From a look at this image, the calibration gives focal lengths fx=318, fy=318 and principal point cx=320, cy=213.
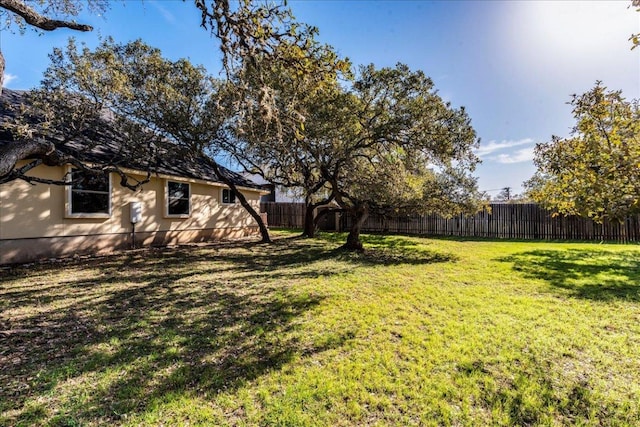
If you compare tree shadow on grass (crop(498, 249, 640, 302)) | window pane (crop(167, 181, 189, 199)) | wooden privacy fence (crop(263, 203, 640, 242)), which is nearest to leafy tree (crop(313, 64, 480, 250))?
tree shadow on grass (crop(498, 249, 640, 302))

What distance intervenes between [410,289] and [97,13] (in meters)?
7.24

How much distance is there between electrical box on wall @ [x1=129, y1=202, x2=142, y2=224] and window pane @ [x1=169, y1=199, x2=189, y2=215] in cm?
147

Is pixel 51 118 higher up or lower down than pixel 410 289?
higher up

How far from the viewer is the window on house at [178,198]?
1129cm

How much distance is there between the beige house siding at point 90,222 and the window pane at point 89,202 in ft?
0.67

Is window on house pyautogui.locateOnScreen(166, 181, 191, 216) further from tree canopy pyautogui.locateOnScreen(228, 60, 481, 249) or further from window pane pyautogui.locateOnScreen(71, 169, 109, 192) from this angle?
tree canopy pyautogui.locateOnScreen(228, 60, 481, 249)

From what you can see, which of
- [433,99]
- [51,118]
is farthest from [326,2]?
[51,118]

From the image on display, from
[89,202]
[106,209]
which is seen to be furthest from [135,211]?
[89,202]

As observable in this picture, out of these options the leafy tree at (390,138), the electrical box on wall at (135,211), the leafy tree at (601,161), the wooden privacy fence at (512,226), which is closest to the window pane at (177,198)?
the electrical box on wall at (135,211)

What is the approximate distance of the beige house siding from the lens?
747 centimetres

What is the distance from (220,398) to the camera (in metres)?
2.52

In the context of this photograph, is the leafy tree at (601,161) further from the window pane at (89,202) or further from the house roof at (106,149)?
the window pane at (89,202)

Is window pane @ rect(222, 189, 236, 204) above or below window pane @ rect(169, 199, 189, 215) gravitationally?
above

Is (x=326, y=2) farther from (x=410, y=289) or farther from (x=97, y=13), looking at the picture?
(x=410, y=289)
